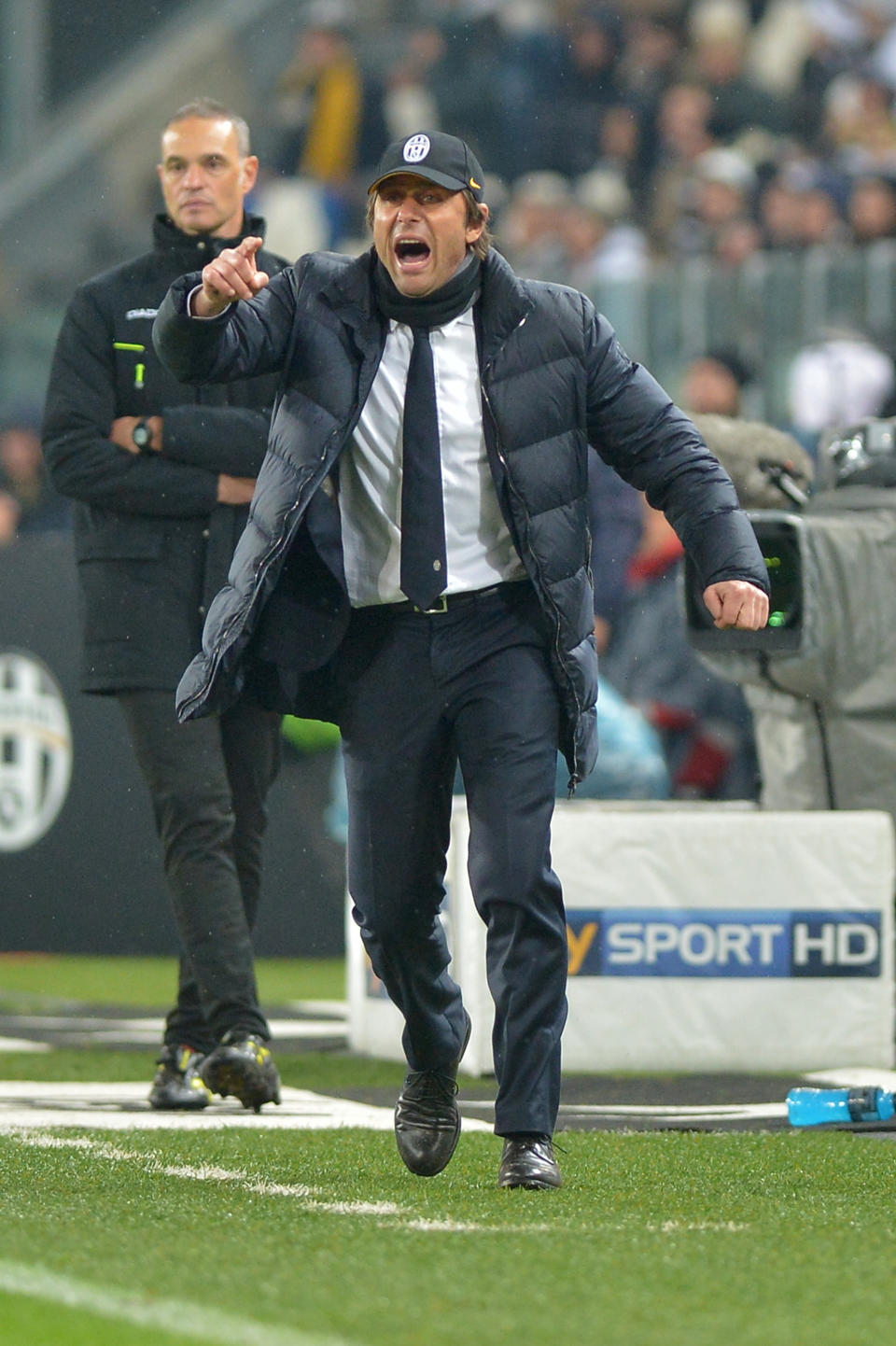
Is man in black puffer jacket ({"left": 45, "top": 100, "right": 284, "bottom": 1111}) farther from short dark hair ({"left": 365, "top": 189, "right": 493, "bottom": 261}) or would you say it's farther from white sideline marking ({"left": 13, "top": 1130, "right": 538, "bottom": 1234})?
short dark hair ({"left": 365, "top": 189, "right": 493, "bottom": 261})

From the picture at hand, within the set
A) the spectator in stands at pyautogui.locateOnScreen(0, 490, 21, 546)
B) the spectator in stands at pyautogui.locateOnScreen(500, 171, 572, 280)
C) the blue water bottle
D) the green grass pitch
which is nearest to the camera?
the green grass pitch

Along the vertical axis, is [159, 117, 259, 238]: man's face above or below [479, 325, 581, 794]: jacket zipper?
above

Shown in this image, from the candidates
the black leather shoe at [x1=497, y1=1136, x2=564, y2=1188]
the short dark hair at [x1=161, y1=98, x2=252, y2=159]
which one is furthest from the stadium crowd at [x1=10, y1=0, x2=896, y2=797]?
the black leather shoe at [x1=497, y1=1136, x2=564, y2=1188]

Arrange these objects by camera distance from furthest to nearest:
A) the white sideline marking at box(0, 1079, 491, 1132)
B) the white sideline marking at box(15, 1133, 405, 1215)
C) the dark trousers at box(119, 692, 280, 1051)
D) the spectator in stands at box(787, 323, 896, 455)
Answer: the spectator in stands at box(787, 323, 896, 455)
the dark trousers at box(119, 692, 280, 1051)
the white sideline marking at box(0, 1079, 491, 1132)
the white sideline marking at box(15, 1133, 405, 1215)

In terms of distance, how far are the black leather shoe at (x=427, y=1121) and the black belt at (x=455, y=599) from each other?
86 centimetres

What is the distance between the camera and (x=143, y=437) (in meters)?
5.91

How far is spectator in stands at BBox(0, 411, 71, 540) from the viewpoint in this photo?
12195mm

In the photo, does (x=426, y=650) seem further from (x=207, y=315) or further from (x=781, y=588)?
(x=781, y=588)

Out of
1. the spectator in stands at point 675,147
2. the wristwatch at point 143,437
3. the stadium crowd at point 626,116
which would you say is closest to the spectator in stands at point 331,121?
the stadium crowd at point 626,116

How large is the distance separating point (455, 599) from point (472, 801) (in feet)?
1.17

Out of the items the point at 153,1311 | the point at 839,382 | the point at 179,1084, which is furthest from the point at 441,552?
the point at 839,382

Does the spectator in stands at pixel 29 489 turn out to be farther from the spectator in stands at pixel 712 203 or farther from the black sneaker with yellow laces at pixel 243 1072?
the black sneaker with yellow laces at pixel 243 1072

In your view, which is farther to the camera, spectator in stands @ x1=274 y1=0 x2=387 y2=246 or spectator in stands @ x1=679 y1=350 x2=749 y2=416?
spectator in stands @ x1=274 y1=0 x2=387 y2=246

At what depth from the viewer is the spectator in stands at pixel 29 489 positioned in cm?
1220
